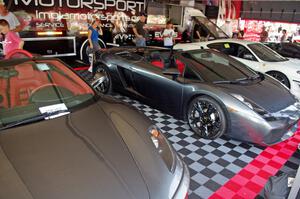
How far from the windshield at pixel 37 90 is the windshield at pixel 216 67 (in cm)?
176

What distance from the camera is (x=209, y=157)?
9.47 feet

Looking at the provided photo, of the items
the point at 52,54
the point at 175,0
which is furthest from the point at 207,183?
the point at 175,0

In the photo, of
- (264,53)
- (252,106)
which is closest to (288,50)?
(264,53)

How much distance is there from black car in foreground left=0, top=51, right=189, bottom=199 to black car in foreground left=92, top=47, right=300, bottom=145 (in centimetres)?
→ 57

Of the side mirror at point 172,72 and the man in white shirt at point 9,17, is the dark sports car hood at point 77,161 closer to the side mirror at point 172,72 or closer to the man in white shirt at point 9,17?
the side mirror at point 172,72

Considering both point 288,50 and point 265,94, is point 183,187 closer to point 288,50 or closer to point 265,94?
point 265,94

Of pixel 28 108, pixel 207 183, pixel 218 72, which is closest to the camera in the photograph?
pixel 28 108

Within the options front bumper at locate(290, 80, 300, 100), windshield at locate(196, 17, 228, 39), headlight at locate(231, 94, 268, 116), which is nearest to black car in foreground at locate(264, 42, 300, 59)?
front bumper at locate(290, 80, 300, 100)

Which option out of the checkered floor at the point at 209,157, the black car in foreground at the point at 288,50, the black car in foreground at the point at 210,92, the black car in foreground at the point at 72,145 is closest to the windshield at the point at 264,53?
the black car in foreground at the point at 288,50

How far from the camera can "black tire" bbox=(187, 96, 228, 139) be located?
3.01 meters

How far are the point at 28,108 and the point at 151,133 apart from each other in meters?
0.91

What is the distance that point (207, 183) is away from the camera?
243cm

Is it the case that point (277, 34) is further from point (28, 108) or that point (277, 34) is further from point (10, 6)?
point (28, 108)

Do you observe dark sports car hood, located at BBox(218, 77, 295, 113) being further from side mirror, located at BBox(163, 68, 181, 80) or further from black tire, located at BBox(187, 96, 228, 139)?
side mirror, located at BBox(163, 68, 181, 80)
